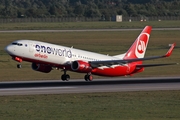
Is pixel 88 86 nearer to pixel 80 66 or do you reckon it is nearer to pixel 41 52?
pixel 80 66

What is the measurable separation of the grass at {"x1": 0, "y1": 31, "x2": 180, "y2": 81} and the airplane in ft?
16.4

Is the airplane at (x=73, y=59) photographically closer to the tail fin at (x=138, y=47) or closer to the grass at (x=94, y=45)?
the tail fin at (x=138, y=47)

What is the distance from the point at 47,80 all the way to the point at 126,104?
67.5 feet

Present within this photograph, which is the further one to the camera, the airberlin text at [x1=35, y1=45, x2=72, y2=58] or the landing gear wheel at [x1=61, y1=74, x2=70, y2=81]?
the landing gear wheel at [x1=61, y1=74, x2=70, y2=81]

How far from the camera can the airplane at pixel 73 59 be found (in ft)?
181

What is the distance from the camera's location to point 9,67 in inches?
2891

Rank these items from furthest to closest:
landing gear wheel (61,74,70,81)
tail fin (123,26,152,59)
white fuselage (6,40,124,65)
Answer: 1. tail fin (123,26,152,59)
2. landing gear wheel (61,74,70,81)
3. white fuselage (6,40,124,65)

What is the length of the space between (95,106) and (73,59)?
1790cm

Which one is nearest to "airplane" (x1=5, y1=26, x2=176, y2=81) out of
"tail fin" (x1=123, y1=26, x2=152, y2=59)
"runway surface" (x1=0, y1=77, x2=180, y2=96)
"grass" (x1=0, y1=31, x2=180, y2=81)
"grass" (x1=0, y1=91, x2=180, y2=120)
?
"tail fin" (x1=123, y1=26, x2=152, y2=59)

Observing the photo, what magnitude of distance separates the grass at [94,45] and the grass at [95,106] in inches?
701

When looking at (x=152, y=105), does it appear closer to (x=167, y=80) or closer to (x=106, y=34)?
(x=167, y=80)

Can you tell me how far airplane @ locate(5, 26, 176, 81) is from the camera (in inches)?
2169

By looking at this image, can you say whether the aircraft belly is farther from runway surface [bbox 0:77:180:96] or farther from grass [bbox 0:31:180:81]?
grass [bbox 0:31:180:81]

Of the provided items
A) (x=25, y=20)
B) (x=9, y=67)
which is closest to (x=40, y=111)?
(x=9, y=67)
